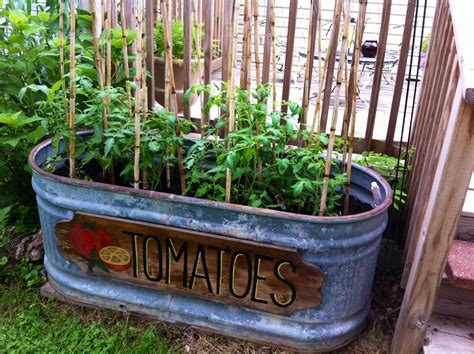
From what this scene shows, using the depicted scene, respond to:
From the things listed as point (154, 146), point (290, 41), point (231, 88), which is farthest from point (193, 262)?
point (290, 41)

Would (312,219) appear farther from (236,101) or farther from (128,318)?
(128,318)

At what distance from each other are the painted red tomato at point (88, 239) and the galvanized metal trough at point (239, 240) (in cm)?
7

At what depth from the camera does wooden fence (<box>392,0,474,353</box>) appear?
1.62 metres

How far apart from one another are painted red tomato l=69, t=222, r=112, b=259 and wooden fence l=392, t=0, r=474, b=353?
1.34m

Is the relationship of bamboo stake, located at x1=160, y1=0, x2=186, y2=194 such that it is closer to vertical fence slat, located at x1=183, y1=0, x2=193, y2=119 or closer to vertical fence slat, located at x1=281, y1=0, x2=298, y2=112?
vertical fence slat, located at x1=183, y1=0, x2=193, y2=119

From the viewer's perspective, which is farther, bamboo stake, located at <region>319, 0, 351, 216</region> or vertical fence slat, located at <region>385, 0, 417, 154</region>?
vertical fence slat, located at <region>385, 0, 417, 154</region>

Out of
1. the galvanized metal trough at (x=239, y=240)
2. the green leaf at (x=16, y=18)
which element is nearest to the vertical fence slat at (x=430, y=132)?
the galvanized metal trough at (x=239, y=240)

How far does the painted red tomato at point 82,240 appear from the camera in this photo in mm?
2201

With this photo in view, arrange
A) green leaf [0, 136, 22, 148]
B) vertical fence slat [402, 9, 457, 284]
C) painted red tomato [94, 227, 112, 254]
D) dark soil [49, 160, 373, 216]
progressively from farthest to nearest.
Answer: green leaf [0, 136, 22, 148] < dark soil [49, 160, 373, 216] < painted red tomato [94, 227, 112, 254] < vertical fence slat [402, 9, 457, 284]

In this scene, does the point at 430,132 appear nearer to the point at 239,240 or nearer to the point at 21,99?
the point at 239,240

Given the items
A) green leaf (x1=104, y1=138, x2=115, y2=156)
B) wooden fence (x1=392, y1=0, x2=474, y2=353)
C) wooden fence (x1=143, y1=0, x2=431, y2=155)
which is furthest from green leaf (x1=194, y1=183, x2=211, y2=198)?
wooden fence (x1=392, y1=0, x2=474, y2=353)

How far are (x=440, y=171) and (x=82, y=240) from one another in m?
1.57

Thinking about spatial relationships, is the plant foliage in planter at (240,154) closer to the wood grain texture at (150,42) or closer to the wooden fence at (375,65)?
the wooden fence at (375,65)

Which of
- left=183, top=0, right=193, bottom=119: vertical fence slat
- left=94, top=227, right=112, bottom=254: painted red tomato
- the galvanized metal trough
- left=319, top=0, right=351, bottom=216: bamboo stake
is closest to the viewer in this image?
left=319, top=0, right=351, bottom=216: bamboo stake
